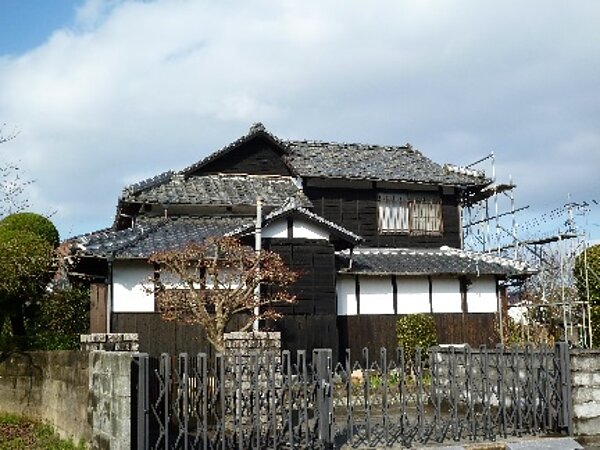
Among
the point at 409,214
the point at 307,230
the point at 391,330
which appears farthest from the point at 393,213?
the point at 307,230

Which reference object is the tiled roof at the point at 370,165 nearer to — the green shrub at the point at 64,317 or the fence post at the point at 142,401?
the green shrub at the point at 64,317

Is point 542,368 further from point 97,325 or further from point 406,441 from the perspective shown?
point 97,325

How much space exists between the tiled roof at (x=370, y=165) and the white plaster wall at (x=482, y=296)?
12.7 ft

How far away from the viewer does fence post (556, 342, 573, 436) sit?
1030 centimetres

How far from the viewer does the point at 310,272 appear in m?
18.8

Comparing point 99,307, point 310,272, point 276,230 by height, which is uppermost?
point 276,230

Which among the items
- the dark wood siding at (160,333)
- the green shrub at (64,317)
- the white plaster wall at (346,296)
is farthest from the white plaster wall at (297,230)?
the green shrub at (64,317)

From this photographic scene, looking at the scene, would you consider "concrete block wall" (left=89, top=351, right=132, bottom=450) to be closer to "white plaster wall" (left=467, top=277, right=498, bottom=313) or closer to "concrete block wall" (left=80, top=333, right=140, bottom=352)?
"concrete block wall" (left=80, top=333, right=140, bottom=352)

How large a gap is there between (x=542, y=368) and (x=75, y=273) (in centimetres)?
1241

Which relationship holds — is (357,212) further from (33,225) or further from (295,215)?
(33,225)

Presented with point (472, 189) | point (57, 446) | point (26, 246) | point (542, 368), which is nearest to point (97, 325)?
point (26, 246)

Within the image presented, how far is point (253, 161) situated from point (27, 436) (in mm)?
14175

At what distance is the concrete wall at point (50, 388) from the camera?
9883 millimetres

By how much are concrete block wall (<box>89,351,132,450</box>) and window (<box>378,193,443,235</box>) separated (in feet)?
49.6
